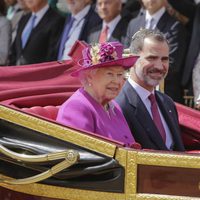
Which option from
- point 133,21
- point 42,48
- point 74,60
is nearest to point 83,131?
point 74,60

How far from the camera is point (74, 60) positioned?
5.04 m

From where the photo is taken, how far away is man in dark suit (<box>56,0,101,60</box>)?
773 centimetres

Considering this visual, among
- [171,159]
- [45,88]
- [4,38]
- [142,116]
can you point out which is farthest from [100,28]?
[171,159]

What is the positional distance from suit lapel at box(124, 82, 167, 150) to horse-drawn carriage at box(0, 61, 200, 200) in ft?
2.13

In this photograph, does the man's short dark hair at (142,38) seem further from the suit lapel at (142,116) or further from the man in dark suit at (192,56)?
the man in dark suit at (192,56)

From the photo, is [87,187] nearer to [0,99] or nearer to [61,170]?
[61,170]

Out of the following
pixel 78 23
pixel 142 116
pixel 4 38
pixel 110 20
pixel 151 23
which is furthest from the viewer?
pixel 4 38

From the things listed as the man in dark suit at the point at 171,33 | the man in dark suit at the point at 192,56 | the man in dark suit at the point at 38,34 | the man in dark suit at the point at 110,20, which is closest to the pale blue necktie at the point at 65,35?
the man in dark suit at the point at 38,34

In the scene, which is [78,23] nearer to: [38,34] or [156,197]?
[38,34]

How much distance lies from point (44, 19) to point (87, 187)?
4170mm

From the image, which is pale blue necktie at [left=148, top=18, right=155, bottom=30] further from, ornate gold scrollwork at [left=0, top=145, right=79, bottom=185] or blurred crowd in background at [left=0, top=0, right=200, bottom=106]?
ornate gold scrollwork at [left=0, top=145, right=79, bottom=185]

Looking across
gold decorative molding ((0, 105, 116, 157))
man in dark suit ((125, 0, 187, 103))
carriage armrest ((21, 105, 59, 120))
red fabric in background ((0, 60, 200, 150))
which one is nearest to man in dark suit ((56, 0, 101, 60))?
man in dark suit ((125, 0, 187, 103))

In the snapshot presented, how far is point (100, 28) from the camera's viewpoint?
7.59 m

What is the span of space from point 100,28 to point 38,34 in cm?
69
